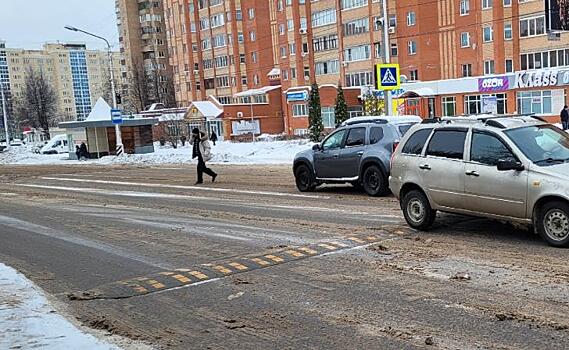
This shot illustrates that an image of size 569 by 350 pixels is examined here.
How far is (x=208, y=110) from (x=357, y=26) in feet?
62.9

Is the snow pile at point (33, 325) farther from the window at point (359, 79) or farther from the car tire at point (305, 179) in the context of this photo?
the window at point (359, 79)

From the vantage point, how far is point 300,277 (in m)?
7.38

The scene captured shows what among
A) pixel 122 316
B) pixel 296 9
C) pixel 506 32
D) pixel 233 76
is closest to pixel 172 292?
pixel 122 316

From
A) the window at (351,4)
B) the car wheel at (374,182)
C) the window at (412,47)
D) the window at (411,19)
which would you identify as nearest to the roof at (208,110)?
the window at (351,4)

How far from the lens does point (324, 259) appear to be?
817 centimetres

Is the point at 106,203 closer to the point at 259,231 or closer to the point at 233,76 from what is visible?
the point at 259,231

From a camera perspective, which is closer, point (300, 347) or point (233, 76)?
point (300, 347)

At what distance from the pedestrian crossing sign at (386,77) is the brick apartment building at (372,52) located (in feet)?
50.0

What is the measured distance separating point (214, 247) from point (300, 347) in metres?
4.41

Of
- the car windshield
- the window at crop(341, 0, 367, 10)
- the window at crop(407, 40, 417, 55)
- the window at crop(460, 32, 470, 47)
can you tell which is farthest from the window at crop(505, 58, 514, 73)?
the car windshield

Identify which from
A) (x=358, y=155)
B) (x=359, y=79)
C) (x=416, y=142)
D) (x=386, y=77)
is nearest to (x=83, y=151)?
(x=386, y=77)

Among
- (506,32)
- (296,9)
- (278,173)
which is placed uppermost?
(296,9)

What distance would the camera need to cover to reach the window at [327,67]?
225 feet

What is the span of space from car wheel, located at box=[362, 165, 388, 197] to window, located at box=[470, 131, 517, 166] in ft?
17.1
